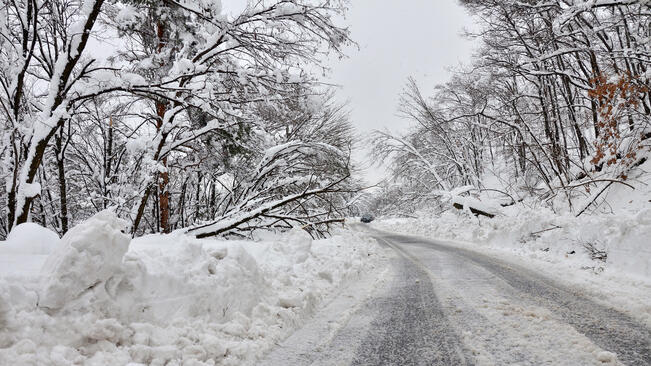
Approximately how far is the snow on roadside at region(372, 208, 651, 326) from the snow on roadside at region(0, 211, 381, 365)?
356cm

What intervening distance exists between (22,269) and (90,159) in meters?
9.69

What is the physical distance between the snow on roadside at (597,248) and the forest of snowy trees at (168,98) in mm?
3757

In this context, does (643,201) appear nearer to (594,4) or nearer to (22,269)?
(594,4)

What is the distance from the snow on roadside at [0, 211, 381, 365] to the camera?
199 centimetres

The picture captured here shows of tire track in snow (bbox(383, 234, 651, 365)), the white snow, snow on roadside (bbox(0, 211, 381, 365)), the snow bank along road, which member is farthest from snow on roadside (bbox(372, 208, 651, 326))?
the white snow

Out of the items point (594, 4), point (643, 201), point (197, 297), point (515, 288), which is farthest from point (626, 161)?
point (197, 297)

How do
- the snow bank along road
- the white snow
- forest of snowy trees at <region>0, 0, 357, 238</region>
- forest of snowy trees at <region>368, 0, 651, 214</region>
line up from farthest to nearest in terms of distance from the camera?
forest of snowy trees at <region>368, 0, 651, 214</region>, forest of snowy trees at <region>0, 0, 357, 238</region>, the white snow, the snow bank along road

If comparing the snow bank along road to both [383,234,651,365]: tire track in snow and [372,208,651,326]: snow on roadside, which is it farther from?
[372,208,651,326]: snow on roadside

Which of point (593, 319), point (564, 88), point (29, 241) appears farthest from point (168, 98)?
point (564, 88)

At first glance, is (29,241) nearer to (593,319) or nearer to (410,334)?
(410,334)

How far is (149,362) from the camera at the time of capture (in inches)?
86.7

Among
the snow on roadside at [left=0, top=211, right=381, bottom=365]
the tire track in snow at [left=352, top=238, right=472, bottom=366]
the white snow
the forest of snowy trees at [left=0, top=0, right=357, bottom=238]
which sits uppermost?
the forest of snowy trees at [left=0, top=0, right=357, bottom=238]

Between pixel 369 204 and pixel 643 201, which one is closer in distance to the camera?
pixel 643 201

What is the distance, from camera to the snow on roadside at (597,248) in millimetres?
4133
